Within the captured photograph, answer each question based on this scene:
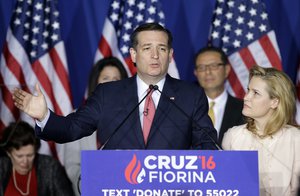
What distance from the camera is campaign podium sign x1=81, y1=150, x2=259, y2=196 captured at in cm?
278

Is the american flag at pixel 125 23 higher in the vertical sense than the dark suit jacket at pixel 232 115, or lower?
higher

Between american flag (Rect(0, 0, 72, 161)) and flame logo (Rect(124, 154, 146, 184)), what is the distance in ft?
10.0

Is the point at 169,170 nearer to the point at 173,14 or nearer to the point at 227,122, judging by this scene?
the point at 227,122

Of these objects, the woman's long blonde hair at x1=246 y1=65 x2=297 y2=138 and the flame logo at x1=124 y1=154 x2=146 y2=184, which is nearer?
the flame logo at x1=124 y1=154 x2=146 y2=184

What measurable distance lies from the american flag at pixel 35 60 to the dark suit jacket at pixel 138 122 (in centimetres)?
242

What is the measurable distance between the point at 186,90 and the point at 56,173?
5.73 ft

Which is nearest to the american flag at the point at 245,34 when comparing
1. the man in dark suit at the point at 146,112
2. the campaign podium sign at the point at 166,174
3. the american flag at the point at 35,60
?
the american flag at the point at 35,60

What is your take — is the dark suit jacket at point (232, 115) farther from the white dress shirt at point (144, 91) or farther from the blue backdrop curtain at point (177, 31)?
the white dress shirt at point (144, 91)

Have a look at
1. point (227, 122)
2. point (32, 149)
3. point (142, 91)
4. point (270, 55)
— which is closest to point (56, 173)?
point (32, 149)

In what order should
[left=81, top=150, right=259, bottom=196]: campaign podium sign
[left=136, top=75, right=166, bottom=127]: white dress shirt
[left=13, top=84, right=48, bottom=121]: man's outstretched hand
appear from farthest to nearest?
[left=136, top=75, right=166, bottom=127]: white dress shirt
[left=13, top=84, right=48, bottom=121]: man's outstretched hand
[left=81, top=150, right=259, bottom=196]: campaign podium sign

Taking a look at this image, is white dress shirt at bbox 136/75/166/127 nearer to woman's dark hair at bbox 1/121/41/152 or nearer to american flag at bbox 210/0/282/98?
woman's dark hair at bbox 1/121/41/152

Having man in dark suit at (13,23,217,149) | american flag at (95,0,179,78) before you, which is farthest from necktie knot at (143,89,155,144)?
american flag at (95,0,179,78)

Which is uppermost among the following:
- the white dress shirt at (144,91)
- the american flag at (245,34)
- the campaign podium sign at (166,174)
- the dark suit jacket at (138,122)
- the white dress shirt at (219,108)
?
the american flag at (245,34)

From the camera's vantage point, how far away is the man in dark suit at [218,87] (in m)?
5.07
